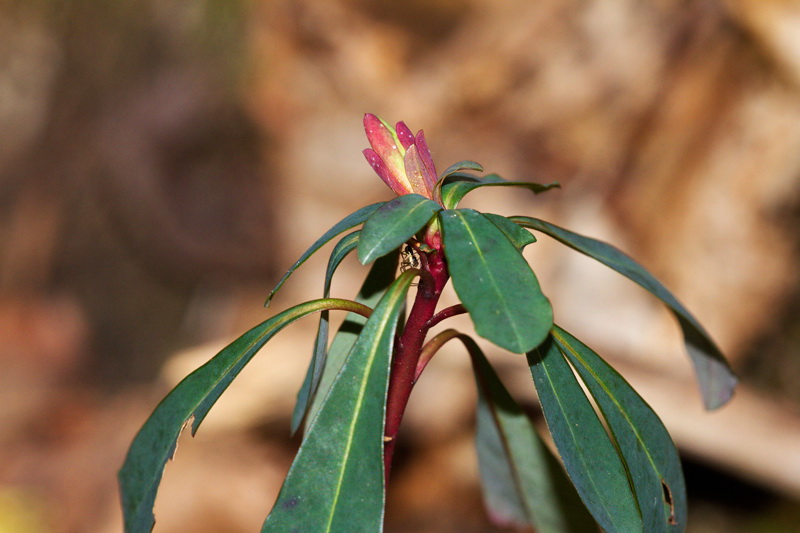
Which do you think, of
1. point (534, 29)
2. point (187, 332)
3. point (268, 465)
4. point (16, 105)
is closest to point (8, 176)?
point (16, 105)

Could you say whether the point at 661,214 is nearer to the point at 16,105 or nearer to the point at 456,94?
the point at 456,94

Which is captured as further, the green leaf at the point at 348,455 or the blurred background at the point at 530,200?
the blurred background at the point at 530,200

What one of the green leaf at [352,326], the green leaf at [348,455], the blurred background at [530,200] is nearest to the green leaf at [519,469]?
the green leaf at [352,326]

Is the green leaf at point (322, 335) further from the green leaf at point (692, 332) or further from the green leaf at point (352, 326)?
the green leaf at point (692, 332)

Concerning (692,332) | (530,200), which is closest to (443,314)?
(692,332)

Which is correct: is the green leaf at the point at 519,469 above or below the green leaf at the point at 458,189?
below

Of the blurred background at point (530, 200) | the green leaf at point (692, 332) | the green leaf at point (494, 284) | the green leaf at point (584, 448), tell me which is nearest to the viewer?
the green leaf at point (494, 284)

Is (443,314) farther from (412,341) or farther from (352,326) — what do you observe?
(352,326)

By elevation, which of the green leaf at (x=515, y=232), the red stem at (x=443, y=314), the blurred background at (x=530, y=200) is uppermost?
the blurred background at (x=530, y=200)
